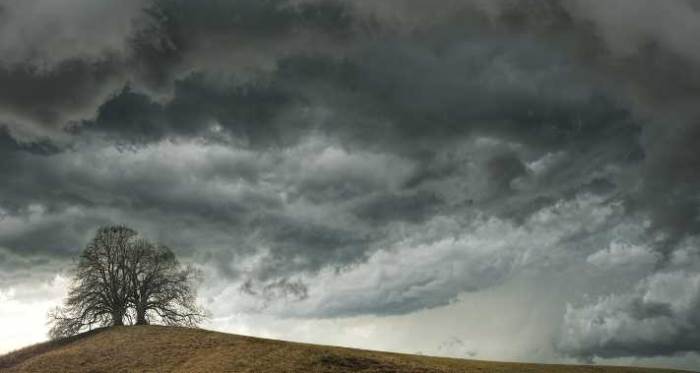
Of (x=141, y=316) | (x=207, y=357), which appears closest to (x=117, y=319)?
(x=141, y=316)

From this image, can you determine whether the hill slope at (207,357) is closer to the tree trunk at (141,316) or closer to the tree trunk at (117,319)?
the tree trunk at (117,319)

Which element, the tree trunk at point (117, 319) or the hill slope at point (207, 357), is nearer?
the hill slope at point (207, 357)

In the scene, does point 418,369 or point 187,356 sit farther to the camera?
point 187,356

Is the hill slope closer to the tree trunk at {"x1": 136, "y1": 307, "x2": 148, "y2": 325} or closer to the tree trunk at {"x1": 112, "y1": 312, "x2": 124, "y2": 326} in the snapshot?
the tree trunk at {"x1": 112, "y1": 312, "x2": 124, "y2": 326}

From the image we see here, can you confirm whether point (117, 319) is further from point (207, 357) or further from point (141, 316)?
point (207, 357)

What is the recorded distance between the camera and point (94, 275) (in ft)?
242

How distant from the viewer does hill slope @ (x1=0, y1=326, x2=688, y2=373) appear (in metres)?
48.8

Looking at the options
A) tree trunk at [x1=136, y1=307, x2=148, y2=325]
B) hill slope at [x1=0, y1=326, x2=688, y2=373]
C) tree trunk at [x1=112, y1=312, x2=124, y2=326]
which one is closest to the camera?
hill slope at [x1=0, y1=326, x2=688, y2=373]

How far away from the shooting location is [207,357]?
5244 cm

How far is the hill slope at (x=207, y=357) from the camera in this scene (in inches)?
1919

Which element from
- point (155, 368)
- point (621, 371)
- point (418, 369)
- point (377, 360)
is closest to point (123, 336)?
point (155, 368)

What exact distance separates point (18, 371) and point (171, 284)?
75.3 ft

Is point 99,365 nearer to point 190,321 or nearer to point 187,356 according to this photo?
point 187,356

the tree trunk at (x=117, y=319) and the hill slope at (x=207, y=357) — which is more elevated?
the tree trunk at (x=117, y=319)
